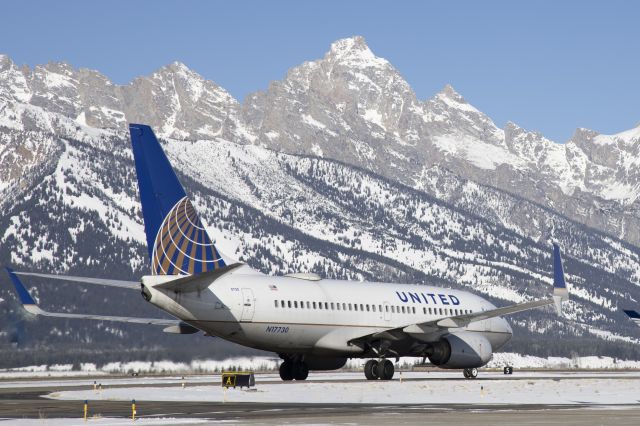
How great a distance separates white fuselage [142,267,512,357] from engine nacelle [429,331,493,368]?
754mm

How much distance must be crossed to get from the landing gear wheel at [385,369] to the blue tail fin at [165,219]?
1345 centimetres

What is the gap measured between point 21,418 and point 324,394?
1590 centimetres

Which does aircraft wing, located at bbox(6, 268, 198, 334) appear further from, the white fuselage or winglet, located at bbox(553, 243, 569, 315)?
winglet, located at bbox(553, 243, 569, 315)

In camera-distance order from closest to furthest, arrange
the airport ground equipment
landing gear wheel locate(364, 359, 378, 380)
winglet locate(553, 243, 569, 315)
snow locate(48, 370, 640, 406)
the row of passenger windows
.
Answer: snow locate(48, 370, 640, 406) < the airport ground equipment < the row of passenger windows < winglet locate(553, 243, 569, 315) < landing gear wheel locate(364, 359, 378, 380)

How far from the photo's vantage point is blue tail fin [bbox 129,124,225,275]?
53.2 metres

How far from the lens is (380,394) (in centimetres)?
5222

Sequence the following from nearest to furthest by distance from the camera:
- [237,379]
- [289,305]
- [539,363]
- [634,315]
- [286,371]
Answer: [237,379], [289,305], [286,371], [634,315], [539,363]

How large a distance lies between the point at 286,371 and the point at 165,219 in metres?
14.8

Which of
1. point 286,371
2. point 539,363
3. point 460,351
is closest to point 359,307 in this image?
point 286,371

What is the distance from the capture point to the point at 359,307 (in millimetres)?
64312

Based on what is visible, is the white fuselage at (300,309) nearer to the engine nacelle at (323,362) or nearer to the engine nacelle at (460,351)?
the engine nacelle at (460,351)

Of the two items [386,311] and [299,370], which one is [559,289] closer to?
[386,311]

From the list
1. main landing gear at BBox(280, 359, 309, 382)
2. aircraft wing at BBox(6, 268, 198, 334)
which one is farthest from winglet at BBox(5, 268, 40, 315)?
main landing gear at BBox(280, 359, 309, 382)

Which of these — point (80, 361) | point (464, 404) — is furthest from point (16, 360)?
→ point (464, 404)
